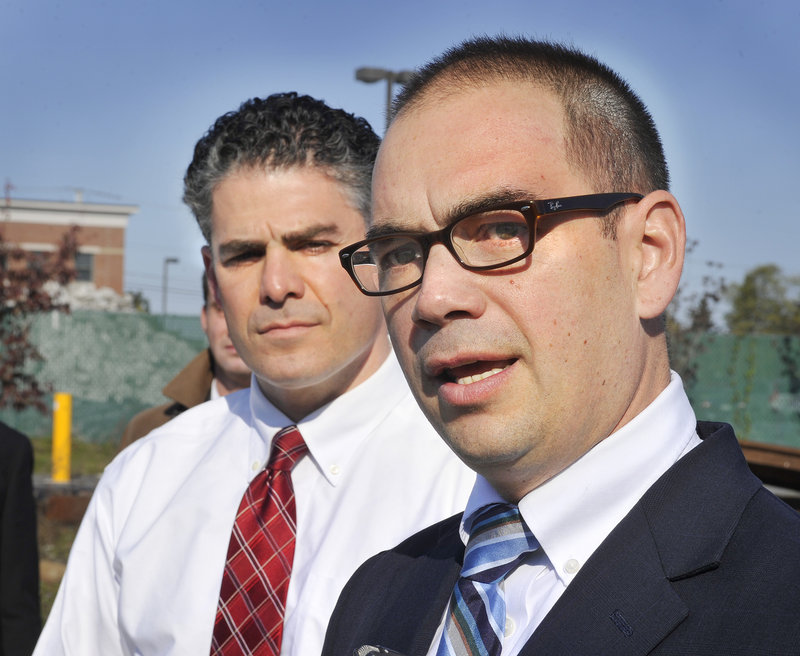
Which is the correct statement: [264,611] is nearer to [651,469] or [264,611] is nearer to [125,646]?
[125,646]

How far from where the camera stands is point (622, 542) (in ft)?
4.65

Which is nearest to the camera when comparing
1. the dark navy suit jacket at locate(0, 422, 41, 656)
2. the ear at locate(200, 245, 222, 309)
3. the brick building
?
the ear at locate(200, 245, 222, 309)

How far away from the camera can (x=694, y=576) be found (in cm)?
134

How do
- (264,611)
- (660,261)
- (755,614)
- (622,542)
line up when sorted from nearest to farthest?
(755,614)
(622,542)
(660,261)
(264,611)

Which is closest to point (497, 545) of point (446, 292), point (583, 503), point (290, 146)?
point (583, 503)

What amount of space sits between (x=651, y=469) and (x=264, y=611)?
1180 millimetres

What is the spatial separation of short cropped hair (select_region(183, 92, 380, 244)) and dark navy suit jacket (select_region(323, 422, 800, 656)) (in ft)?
4.66

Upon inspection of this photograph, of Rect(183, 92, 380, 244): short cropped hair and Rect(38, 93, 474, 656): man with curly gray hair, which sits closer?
Rect(38, 93, 474, 656): man with curly gray hair

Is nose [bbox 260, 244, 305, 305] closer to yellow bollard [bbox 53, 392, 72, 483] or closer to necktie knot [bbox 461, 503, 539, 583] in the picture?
necktie knot [bbox 461, 503, 539, 583]

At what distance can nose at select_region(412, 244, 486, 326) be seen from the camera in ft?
4.88

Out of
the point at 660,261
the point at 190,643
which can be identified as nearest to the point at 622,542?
the point at 660,261

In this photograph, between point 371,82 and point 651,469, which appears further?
point 371,82

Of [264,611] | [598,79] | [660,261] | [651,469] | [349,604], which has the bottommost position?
[264,611]

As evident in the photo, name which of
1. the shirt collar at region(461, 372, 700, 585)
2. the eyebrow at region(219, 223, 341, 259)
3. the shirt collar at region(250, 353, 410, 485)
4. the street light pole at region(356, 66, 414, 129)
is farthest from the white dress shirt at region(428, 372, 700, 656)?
the street light pole at region(356, 66, 414, 129)
